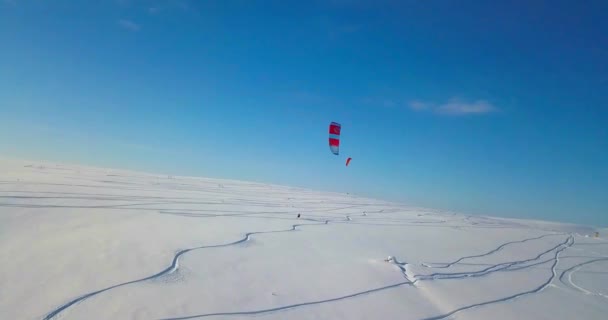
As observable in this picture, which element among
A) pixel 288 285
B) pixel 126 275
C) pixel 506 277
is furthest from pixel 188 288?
pixel 506 277

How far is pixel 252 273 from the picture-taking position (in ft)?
14.4

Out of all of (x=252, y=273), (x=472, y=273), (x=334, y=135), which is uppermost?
(x=334, y=135)

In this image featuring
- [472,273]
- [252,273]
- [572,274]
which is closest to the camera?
[252,273]

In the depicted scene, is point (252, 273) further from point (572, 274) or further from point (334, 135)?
point (334, 135)

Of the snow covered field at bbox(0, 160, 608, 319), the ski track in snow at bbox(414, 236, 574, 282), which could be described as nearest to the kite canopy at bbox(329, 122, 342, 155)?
the snow covered field at bbox(0, 160, 608, 319)

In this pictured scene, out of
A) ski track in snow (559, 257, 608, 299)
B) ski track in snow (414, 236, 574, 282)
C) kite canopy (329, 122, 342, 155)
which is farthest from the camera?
kite canopy (329, 122, 342, 155)

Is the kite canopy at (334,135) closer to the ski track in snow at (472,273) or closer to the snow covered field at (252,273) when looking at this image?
the snow covered field at (252,273)

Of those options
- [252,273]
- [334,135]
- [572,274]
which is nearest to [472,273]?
[572,274]

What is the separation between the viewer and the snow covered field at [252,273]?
3289 millimetres

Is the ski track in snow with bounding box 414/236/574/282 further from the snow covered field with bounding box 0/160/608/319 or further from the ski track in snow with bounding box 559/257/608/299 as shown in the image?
the ski track in snow with bounding box 559/257/608/299

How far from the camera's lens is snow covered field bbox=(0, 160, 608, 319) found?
3.29m

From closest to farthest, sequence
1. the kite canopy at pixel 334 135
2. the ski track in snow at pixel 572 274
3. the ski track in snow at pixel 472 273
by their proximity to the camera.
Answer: the ski track in snow at pixel 472 273, the ski track in snow at pixel 572 274, the kite canopy at pixel 334 135

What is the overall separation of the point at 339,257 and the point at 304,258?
0.68 metres

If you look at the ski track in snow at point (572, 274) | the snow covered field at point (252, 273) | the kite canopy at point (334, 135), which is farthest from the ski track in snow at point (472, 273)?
the kite canopy at point (334, 135)
